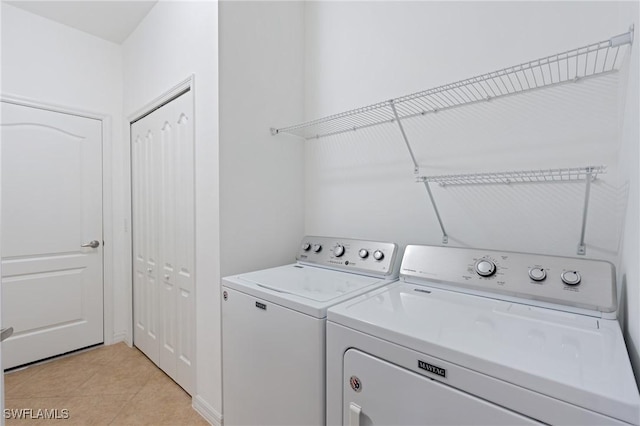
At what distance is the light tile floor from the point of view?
1.86 meters

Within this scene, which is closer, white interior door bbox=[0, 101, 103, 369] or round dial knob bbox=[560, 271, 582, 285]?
round dial knob bbox=[560, 271, 582, 285]

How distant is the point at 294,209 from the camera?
2.17m

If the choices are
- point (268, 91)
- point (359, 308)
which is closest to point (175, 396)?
point (359, 308)

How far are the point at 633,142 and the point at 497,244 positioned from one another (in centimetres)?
65

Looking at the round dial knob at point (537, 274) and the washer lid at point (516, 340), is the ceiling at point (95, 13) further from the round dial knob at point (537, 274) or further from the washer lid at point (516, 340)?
the round dial knob at point (537, 274)

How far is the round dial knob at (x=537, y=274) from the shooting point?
3.61 feet

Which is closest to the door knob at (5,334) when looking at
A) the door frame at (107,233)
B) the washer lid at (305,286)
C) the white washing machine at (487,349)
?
the washer lid at (305,286)

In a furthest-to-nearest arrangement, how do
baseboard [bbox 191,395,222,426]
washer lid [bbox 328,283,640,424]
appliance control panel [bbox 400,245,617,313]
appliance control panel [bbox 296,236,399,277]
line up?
baseboard [bbox 191,395,222,426], appliance control panel [bbox 296,236,399,277], appliance control panel [bbox 400,245,617,313], washer lid [bbox 328,283,640,424]

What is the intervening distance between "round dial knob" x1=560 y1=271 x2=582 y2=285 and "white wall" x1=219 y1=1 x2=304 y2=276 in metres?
1.49

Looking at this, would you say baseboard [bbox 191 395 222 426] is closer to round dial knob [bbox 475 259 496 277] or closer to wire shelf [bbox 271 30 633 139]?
round dial knob [bbox 475 259 496 277]

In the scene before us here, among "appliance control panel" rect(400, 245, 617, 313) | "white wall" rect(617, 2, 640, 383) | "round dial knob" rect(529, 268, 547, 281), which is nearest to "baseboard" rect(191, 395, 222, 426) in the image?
"appliance control panel" rect(400, 245, 617, 313)

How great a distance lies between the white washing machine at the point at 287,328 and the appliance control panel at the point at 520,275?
0.18 meters

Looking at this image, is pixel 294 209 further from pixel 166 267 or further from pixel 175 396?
pixel 175 396

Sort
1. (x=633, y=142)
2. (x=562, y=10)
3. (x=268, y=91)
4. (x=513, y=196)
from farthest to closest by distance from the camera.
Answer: (x=268, y=91)
(x=513, y=196)
(x=562, y=10)
(x=633, y=142)
